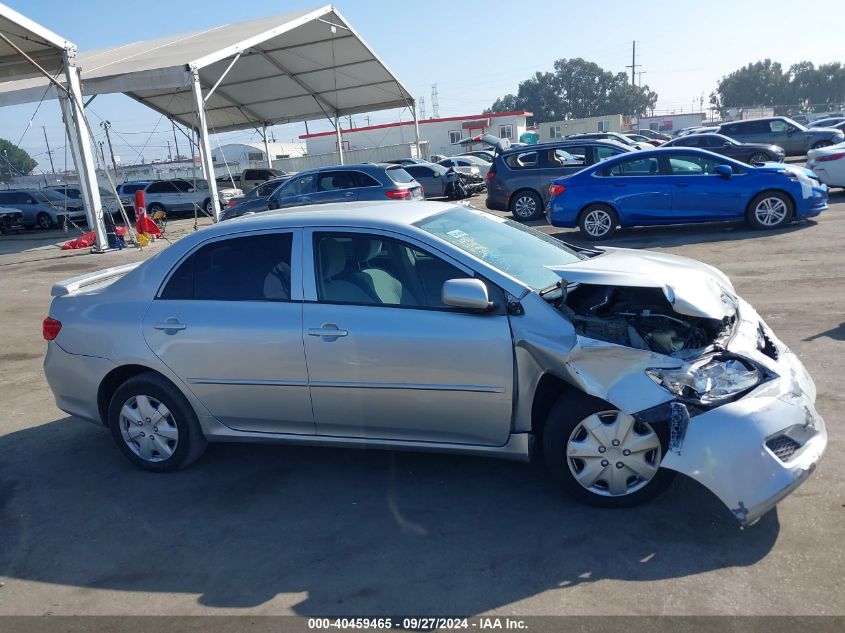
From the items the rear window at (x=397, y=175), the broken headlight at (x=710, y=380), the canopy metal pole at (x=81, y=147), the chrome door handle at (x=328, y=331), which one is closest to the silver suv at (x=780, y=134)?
the rear window at (x=397, y=175)

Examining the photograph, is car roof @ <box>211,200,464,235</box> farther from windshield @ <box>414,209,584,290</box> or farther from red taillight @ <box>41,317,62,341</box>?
red taillight @ <box>41,317,62,341</box>

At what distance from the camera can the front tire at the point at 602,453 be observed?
3680 millimetres

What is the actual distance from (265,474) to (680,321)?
Result: 2.81 m

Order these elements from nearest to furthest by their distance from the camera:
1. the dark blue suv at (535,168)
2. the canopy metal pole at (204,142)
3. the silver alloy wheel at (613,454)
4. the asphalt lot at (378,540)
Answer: the asphalt lot at (378,540) < the silver alloy wheel at (613,454) < the dark blue suv at (535,168) < the canopy metal pole at (204,142)

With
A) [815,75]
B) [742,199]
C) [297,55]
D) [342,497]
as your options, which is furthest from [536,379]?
[815,75]

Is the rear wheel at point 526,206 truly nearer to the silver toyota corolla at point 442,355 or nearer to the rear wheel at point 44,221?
the silver toyota corolla at point 442,355

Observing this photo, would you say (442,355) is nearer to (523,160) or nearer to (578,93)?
(523,160)

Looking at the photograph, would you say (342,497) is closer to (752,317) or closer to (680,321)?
(680,321)

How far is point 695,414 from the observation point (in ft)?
11.3

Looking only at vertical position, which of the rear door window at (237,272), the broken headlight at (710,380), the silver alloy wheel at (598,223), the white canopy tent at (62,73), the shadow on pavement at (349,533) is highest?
the white canopy tent at (62,73)

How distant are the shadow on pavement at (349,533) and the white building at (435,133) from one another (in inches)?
1944

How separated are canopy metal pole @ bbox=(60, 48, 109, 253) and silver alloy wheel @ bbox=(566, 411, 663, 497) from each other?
53.8 ft

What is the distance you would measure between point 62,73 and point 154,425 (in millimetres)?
16011

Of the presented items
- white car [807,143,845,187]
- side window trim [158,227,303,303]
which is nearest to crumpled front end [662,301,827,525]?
side window trim [158,227,303,303]
